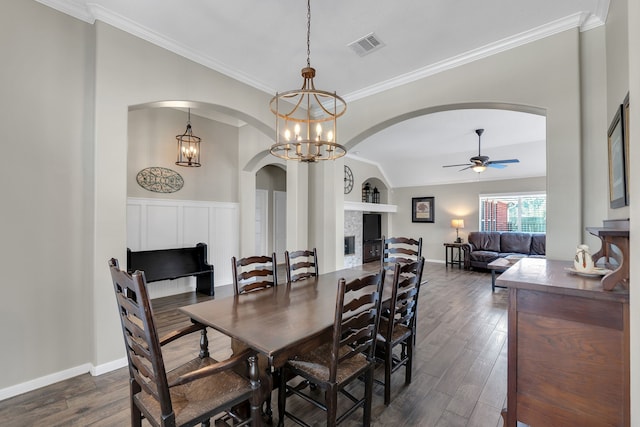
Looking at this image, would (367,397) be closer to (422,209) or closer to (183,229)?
(183,229)

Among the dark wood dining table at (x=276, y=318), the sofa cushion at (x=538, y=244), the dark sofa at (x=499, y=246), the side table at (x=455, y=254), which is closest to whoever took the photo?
the dark wood dining table at (x=276, y=318)

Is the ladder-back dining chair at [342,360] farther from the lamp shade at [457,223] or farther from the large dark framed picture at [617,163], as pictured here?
the lamp shade at [457,223]

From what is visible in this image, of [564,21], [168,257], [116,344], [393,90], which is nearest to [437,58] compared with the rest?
[393,90]

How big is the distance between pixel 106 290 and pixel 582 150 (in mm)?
4226

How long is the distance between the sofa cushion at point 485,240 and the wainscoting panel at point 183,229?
6.00 metres

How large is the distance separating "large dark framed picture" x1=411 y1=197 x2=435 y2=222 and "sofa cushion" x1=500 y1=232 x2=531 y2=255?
203cm

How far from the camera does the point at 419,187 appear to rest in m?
9.00

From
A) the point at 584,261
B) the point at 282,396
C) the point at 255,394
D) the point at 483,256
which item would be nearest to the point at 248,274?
the point at 282,396

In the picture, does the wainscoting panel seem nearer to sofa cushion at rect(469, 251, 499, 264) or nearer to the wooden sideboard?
the wooden sideboard

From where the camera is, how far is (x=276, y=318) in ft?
5.52

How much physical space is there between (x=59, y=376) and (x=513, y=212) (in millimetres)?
9031

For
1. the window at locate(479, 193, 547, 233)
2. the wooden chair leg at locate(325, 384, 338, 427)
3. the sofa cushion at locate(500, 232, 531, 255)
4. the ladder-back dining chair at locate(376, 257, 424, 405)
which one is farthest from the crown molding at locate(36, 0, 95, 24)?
the window at locate(479, 193, 547, 233)

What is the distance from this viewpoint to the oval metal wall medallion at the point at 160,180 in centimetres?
433

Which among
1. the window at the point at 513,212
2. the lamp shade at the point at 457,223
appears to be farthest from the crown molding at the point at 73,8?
the window at the point at 513,212
